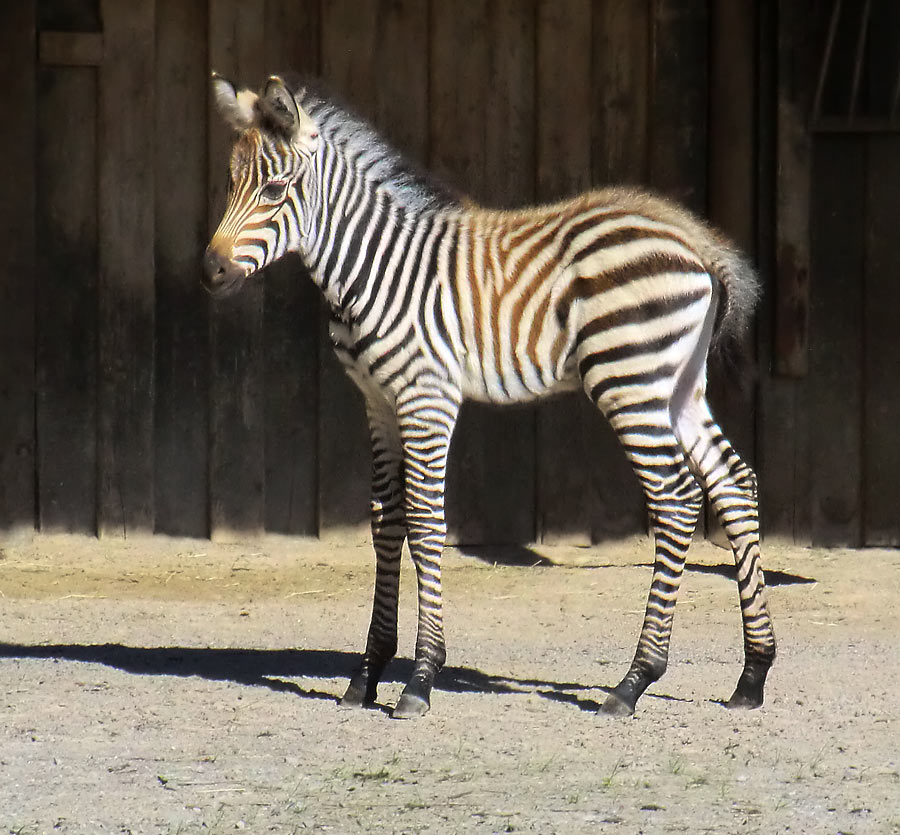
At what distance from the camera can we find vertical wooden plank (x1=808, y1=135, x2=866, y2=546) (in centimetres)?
812

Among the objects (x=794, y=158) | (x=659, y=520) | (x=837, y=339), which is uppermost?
(x=794, y=158)

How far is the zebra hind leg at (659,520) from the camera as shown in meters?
5.43

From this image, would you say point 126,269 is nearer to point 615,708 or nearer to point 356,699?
point 356,699

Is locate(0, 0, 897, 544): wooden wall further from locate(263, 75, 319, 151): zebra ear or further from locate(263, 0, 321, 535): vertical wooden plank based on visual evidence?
locate(263, 75, 319, 151): zebra ear

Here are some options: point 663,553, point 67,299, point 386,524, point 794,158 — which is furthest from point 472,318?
point 67,299

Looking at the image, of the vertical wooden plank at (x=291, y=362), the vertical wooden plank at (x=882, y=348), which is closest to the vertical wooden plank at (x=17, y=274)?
the vertical wooden plank at (x=291, y=362)

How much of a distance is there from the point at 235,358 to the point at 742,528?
3444mm

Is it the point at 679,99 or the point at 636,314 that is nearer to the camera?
the point at 636,314

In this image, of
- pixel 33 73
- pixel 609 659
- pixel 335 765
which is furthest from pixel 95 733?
pixel 33 73

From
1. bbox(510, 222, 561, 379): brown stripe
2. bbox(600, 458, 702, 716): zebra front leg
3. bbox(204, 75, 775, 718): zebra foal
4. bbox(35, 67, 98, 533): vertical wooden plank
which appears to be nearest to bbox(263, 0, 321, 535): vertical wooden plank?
bbox(35, 67, 98, 533): vertical wooden plank

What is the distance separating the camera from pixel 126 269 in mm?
8109

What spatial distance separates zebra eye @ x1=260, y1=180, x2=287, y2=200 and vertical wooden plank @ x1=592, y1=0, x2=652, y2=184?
3138 millimetres

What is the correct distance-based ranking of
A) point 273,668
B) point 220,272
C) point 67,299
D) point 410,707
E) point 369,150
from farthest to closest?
1. point 67,299
2. point 273,668
3. point 369,150
4. point 410,707
5. point 220,272

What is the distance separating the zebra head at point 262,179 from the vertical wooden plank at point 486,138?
2.73 m
